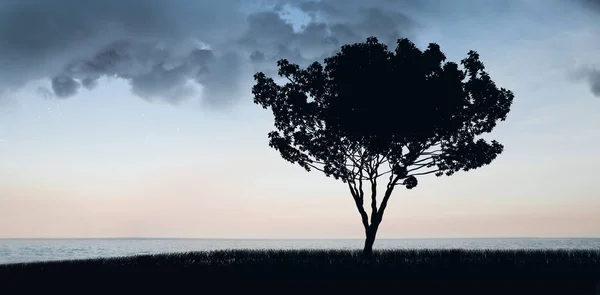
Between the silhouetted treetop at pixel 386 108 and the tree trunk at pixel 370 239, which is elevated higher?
the silhouetted treetop at pixel 386 108

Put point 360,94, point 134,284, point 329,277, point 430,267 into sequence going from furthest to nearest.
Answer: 1. point 360,94
2. point 430,267
3. point 329,277
4. point 134,284

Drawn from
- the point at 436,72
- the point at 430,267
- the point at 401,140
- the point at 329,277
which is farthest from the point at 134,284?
the point at 436,72

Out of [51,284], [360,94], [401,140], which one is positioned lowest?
[51,284]

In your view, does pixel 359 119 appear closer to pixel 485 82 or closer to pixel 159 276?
pixel 485 82

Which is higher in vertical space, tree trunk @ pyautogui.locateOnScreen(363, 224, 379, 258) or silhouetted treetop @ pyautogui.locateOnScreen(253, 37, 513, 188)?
silhouetted treetop @ pyautogui.locateOnScreen(253, 37, 513, 188)

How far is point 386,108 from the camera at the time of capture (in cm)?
3075

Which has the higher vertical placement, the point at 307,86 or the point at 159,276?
the point at 307,86

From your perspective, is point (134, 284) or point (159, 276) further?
point (159, 276)

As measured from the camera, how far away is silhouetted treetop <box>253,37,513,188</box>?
30953mm

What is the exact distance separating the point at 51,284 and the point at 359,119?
771 inches

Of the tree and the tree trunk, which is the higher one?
the tree

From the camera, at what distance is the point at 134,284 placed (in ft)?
59.4

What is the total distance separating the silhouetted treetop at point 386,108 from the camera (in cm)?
3095

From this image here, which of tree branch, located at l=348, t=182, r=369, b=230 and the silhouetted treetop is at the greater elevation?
the silhouetted treetop
